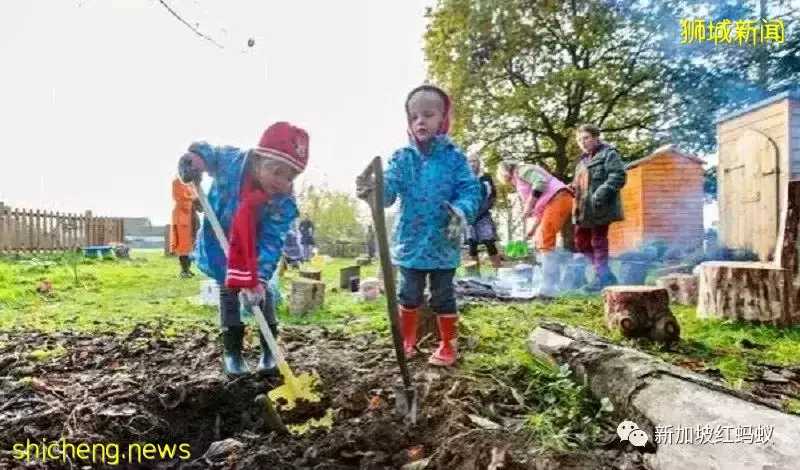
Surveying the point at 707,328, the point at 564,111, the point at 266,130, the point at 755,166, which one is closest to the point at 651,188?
the point at 564,111

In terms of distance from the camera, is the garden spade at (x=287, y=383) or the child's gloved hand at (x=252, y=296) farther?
the child's gloved hand at (x=252, y=296)

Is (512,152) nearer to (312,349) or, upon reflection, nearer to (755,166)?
(755,166)

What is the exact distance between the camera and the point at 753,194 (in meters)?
7.80

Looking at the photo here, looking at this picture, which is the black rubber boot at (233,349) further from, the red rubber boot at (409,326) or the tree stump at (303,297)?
the tree stump at (303,297)

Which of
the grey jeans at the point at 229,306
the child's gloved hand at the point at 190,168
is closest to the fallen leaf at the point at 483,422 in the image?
the grey jeans at the point at 229,306

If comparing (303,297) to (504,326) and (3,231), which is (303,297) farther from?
(3,231)

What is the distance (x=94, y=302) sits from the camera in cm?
636

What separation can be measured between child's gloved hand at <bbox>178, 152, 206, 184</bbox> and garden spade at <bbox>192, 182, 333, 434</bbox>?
0.04 meters

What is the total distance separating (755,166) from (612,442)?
23.5 feet

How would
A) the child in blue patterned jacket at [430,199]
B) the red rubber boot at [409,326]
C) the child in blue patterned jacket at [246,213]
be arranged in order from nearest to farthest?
1. the child in blue patterned jacket at [246,213]
2. the child in blue patterned jacket at [430,199]
3. the red rubber boot at [409,326]

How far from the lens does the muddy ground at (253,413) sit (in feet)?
6.34

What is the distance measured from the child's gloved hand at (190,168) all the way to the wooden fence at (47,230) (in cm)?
1328

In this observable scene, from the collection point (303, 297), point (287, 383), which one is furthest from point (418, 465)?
point (303, 297)

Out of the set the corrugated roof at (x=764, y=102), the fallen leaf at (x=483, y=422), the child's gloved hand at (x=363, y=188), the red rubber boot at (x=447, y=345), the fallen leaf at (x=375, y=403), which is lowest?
the fallen leaf at (x=375, y=403)
